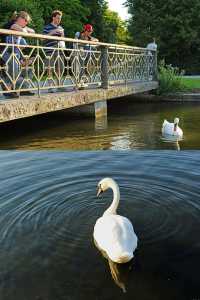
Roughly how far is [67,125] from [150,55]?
9.65 meters

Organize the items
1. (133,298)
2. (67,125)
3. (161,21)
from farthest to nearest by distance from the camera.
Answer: (161,21) → (67,125) → (133,298)

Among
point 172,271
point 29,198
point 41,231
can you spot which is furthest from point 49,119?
point 172,271

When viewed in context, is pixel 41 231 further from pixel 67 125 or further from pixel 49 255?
pixel 67 125

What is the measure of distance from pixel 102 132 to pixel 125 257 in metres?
8.98

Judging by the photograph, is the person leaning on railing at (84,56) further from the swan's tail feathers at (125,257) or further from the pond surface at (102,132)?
the swan's tail feathers at (125,257)

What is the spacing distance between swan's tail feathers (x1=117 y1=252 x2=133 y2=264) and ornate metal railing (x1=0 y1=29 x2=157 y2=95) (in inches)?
237

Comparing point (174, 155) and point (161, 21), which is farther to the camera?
point (161, 21)

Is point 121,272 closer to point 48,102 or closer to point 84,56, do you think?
point 48,102

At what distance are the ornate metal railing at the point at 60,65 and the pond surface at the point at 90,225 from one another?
255 cm

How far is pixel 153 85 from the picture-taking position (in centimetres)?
2181

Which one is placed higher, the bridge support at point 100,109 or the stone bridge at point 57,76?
the stone bridge at point 57,76

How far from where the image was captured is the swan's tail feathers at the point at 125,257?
167 inches

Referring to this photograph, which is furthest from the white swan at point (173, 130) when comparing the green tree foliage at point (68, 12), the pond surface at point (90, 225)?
the green tree foliage at point (68, 12)

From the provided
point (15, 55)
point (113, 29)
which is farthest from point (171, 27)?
point (15, 55)
